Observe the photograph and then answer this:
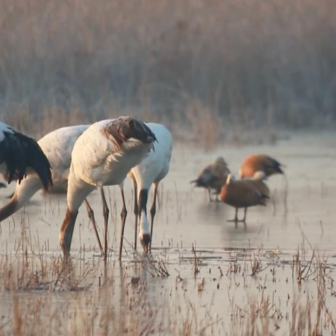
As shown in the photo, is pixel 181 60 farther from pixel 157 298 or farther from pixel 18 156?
pixel 157 298

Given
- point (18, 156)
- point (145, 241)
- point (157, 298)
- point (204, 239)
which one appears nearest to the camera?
point (157, 298)

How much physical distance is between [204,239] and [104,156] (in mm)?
1354

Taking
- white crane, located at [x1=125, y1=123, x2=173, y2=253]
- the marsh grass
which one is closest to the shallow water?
the marsh grass

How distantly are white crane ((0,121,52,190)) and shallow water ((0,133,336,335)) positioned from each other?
475 mm

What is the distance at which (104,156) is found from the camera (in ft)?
26.0

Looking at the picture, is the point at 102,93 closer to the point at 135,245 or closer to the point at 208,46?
the point at 208,46

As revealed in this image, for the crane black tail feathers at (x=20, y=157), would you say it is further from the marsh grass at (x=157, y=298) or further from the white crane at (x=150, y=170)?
the white crane at (x=150, y=170)

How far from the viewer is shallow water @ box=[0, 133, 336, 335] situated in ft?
21.3

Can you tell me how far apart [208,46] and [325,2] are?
272 centimetres

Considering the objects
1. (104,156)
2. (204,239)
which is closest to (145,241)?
(104,156)

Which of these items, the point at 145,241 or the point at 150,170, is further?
the point at 150,170

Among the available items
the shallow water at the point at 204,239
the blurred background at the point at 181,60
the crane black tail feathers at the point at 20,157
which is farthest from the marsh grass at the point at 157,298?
the blurred background at the point at 181,60

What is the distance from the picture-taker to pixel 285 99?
18828 mm

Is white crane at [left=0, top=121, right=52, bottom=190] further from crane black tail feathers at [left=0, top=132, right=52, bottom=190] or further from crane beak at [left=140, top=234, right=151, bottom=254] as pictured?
crane beak at [left=140, top=234, right=151, bottom=254]
